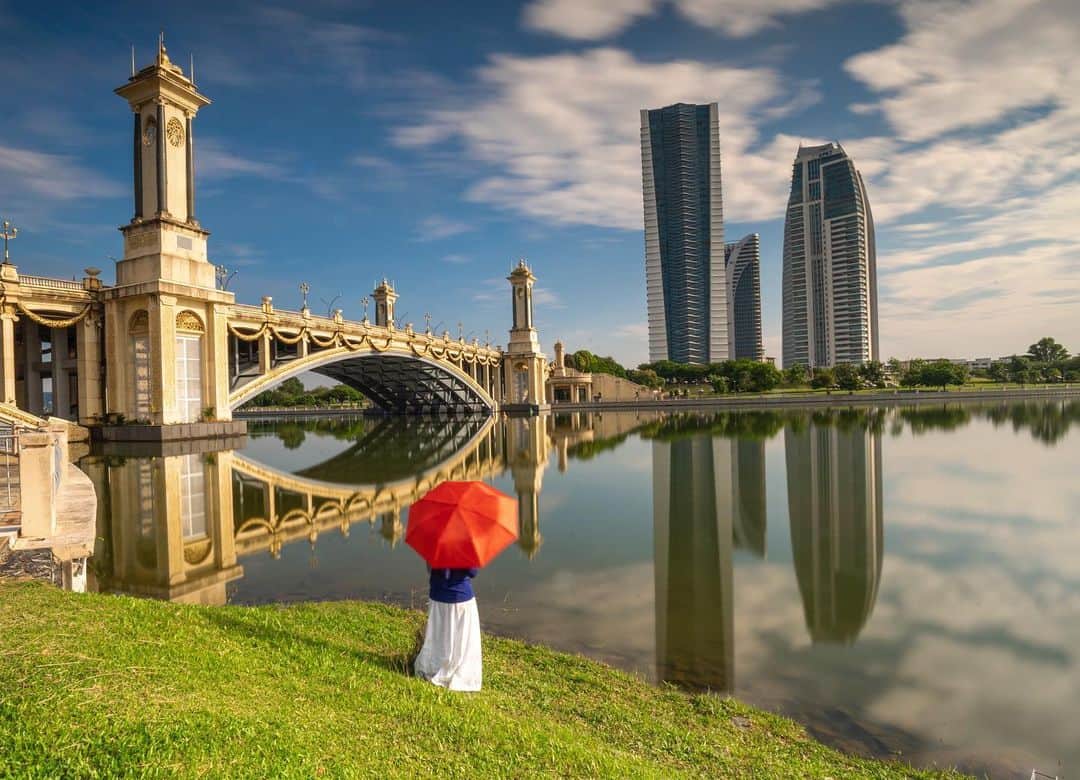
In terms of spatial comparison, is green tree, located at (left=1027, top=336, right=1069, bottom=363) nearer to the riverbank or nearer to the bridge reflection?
the riverbank

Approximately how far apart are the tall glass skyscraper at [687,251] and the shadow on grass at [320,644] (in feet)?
412

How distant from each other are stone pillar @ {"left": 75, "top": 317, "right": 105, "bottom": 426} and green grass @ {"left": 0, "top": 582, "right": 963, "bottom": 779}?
27326 mm

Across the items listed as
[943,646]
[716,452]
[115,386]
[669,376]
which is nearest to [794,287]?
[669,376]

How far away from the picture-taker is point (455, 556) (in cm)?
465

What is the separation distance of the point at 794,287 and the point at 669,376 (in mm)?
43402

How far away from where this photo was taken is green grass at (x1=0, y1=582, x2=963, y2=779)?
3129 millimetres

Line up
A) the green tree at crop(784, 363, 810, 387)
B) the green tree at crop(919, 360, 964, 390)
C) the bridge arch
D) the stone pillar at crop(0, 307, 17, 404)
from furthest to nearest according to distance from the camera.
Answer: the green tree at crop(784, 363, 810, 387) < the green tree at crop(919, 360, 964, 390) < the bridge arch < the stone pillar at crop(0, 307, 17, 404)

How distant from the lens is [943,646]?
6.82m

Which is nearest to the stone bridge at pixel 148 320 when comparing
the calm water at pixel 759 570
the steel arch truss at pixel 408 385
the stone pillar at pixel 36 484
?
the calm water at pixel 759 570

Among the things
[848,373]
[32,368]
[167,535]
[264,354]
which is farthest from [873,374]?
[167,535]

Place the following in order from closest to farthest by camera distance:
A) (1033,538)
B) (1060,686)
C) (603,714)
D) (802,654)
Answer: (603,714)
(1060,686)
(802,654)
(1033,538)

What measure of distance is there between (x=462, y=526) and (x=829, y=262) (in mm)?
133599

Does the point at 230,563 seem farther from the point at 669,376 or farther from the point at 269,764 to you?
the point at 669,376

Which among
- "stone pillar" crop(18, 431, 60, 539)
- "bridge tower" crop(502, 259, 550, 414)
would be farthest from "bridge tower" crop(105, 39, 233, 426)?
"bridge tower" crop(502, 259, 550, 414)
